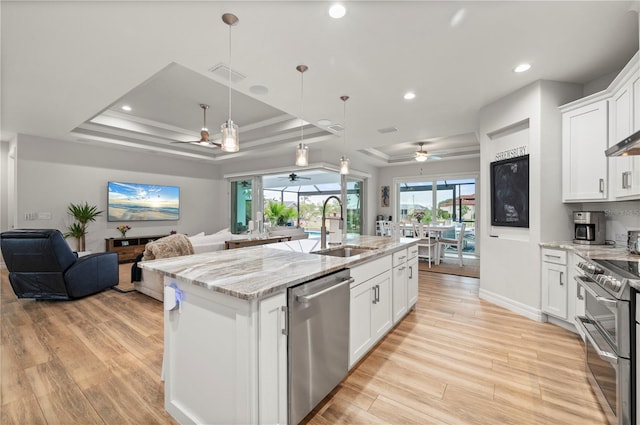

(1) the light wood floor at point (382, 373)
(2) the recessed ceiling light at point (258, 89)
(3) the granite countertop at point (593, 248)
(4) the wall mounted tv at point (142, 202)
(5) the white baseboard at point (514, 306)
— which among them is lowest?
(1) the light wood floor at point (382, 373)

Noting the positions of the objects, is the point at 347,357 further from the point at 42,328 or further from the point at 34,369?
the point at 42,328

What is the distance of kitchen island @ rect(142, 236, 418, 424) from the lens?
1.25 m

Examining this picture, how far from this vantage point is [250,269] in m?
1.66

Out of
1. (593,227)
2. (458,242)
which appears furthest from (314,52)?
(458,242)

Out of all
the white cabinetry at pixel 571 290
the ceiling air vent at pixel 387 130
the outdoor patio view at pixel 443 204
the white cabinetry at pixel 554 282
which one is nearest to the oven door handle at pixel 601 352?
the white cabinetry at pixel 571 290

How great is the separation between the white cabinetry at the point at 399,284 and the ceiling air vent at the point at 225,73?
247cm

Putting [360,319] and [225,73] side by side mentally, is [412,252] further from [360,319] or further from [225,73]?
[225,73]

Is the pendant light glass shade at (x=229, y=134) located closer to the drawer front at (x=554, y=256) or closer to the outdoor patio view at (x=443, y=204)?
the drawer front at (x=554, y=256)

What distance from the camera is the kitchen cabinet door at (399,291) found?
2733 millimetres

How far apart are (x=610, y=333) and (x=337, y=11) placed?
8.60 feet

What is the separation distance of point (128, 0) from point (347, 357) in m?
2.93

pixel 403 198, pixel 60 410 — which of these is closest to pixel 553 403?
pixel 60 410

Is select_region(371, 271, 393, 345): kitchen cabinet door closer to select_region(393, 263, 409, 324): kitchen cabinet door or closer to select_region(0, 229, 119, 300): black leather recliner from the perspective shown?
select_region(393, 263, 409, 324): kitchen cabinet door

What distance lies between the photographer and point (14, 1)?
192 cm
